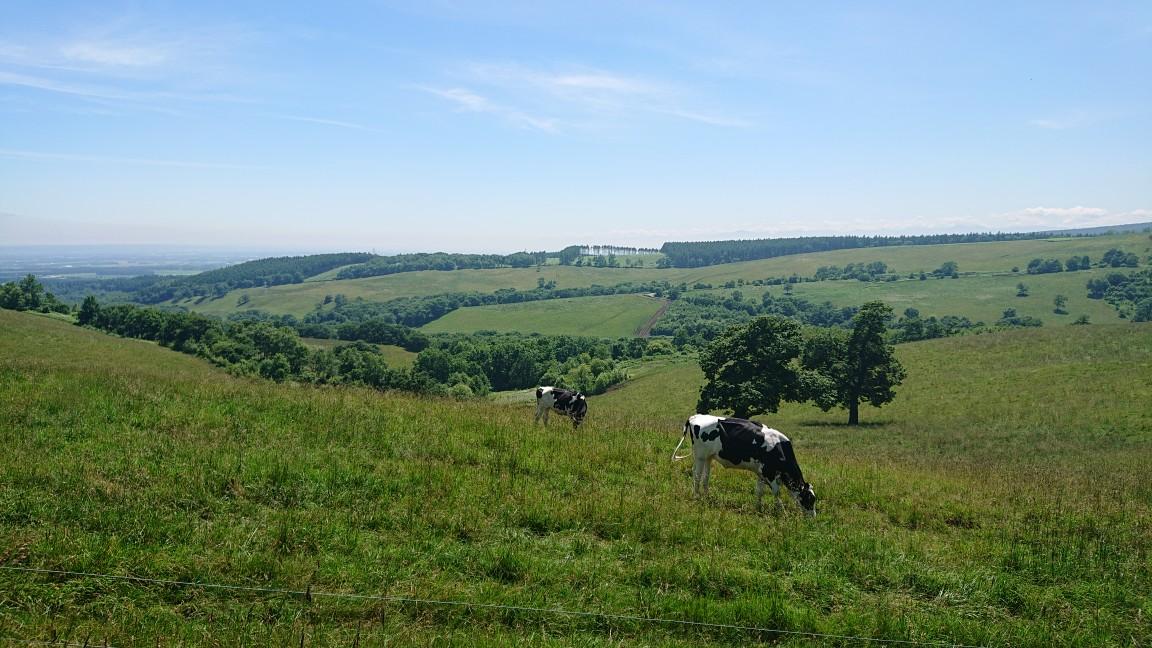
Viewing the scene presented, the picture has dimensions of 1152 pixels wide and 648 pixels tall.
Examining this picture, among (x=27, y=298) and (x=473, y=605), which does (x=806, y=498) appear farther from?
(x=27, y=298)

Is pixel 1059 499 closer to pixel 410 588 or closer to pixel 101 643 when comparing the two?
pixel 410 588

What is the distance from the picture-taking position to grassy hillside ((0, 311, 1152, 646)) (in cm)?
689

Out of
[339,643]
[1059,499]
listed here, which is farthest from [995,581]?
[339,643]

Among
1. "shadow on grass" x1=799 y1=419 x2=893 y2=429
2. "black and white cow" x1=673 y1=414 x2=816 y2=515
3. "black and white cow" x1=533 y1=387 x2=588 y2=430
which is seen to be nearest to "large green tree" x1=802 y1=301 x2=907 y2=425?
"shadow on grass" x1=799 y1=419 x2=893 y2=429

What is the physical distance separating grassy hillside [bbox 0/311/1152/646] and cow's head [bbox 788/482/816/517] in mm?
233

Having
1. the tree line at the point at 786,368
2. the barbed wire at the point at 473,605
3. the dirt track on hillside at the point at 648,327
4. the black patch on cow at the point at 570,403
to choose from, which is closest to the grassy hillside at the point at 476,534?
the barbed wire at the point at 473,605

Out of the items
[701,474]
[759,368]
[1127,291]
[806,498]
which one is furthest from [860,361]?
[1127,291]

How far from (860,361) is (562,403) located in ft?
136

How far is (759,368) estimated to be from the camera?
4491cm

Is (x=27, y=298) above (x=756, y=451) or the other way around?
above

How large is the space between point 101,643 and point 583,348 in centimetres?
13825

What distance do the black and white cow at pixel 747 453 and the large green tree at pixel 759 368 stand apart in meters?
31.8

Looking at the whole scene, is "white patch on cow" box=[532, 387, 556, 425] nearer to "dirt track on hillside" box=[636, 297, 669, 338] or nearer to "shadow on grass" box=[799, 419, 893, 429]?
"shadow on grass" box=[799, 419, 893, 429]

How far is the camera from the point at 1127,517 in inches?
460
